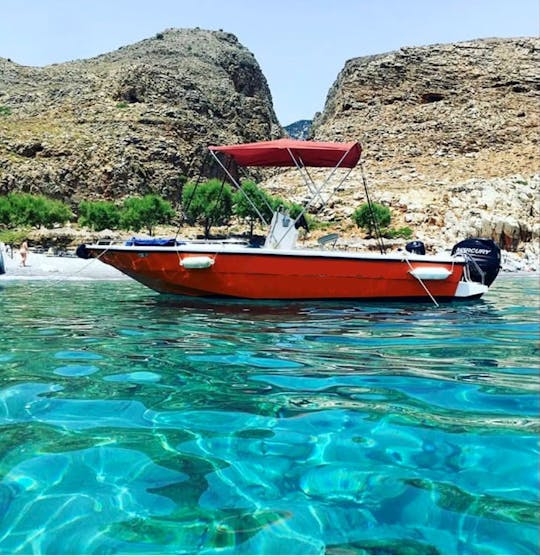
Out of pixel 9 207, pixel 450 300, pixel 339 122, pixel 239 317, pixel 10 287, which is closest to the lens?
pixel 239 317

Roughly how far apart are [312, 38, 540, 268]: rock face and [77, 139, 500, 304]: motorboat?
28778 mm

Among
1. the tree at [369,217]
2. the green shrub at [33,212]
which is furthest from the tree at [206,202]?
the tree at [369,217]

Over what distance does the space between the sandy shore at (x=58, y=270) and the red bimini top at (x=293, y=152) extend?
30.0 ft

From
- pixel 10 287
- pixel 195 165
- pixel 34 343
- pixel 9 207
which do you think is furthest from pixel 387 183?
pixel 34 343

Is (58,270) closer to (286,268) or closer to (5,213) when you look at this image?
(286,268)

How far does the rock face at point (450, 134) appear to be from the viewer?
4744 cm

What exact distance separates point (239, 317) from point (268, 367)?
12.3 ft

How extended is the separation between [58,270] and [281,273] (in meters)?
14.9

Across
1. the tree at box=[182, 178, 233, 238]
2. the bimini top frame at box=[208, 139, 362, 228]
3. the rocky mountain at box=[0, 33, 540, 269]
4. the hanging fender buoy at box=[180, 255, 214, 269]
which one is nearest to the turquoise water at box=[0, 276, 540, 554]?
the hanging fender buoy at box=[180, 255, 214, 269]

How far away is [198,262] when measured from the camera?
1013cm

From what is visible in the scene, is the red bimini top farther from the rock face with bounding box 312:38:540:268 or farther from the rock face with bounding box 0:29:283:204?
the rock face with bounding box 0:29:283:204

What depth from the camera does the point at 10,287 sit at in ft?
49.4

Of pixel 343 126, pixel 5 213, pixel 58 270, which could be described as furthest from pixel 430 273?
pixel 343 126

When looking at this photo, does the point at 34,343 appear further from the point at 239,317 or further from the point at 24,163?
the point at 24,163
